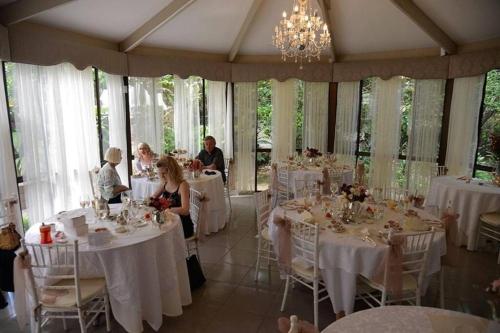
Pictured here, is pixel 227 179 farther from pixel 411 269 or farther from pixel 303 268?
pixel 411 269

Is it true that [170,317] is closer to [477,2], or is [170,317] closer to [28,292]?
[28,292]

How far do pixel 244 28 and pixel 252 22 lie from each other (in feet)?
0.62

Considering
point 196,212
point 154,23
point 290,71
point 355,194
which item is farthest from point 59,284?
point 290,71

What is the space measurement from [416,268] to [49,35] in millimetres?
5564

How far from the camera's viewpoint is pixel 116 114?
6273 millimetres

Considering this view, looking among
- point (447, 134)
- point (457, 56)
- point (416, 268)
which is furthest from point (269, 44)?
point (416, 268)

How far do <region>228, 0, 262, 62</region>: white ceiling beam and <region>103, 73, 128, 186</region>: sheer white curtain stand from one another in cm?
248

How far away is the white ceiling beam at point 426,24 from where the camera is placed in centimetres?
506

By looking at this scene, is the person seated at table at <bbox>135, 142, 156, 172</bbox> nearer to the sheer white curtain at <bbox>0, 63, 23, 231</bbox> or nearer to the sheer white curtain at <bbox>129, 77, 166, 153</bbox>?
the sheer white curtain at <bbox>129, 77, 166, 153</bbox>

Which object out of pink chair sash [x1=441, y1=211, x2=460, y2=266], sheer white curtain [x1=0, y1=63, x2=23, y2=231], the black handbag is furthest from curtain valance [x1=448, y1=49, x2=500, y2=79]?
sheer white curtain [x1=0, y1=63, x2=23, y2=231]

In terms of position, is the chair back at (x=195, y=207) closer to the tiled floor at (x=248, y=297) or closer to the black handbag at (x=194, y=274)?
the black handbag at (x=194, y=274)

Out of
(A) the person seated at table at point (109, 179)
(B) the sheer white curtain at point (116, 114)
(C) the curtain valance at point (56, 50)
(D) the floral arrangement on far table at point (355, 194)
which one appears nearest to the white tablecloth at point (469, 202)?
(D) the floral arrangement on far table at point (355, 194)

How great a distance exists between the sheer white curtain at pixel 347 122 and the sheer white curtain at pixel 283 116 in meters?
1.03

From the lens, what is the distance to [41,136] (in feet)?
15.5
